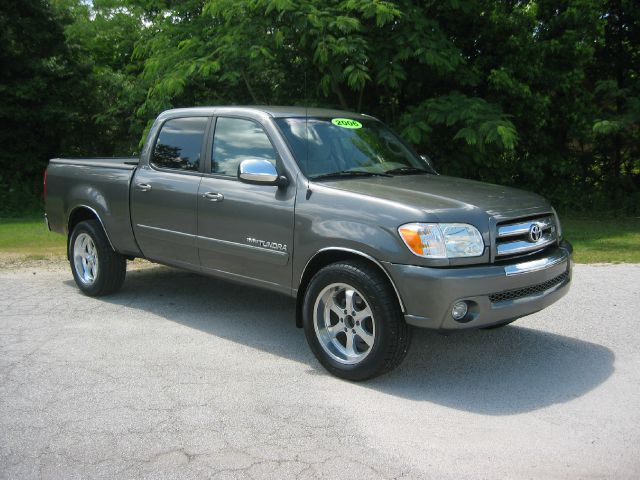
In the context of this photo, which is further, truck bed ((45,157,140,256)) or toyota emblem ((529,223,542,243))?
truck bed ((45,157,140,256))

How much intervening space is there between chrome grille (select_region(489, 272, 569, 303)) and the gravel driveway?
2.04 ft

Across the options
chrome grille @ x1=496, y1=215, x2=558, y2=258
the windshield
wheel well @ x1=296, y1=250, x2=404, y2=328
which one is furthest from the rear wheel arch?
chrome grille @ x1=496, y1=215, x2=558, y2=258

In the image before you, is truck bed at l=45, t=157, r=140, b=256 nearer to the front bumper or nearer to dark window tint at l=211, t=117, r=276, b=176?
dark window tint at l=211, t=117, r=276, b=176

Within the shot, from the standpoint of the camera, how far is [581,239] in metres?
11.8

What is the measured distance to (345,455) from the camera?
12.8ft

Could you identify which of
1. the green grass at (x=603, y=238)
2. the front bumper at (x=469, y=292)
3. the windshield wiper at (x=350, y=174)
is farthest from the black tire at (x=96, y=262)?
the green grass at (x=603, y=238)

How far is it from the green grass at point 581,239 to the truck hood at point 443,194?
4.57m

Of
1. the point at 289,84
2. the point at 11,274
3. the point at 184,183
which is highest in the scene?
the point at 289,84

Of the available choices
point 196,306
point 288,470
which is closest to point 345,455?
point 288,470

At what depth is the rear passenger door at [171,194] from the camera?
632 cm

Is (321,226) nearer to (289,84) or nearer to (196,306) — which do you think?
(196,306)

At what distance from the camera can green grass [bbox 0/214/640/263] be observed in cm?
1018

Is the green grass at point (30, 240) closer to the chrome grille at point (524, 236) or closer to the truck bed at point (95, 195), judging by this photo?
the truck bed at point (95, 195)

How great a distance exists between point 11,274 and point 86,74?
11550 mm
